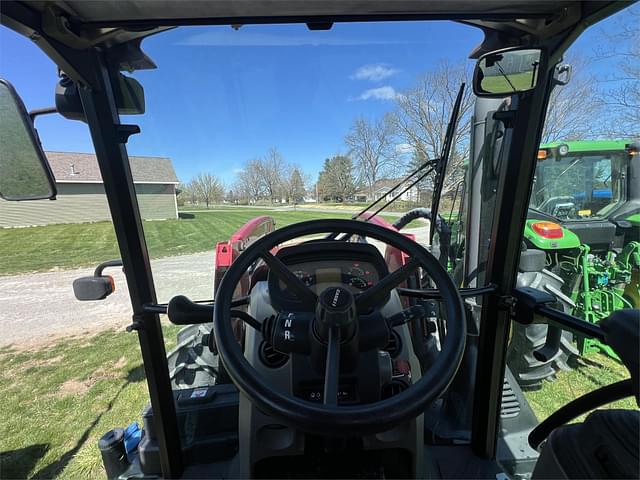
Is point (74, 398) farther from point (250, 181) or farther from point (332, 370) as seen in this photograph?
point (332, 370)

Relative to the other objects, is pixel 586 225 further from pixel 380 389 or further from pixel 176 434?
pixel 176 434

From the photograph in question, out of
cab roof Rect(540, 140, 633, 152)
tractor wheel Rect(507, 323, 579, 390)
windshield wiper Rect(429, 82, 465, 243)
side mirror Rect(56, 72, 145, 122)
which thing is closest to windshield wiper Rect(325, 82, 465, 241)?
windshield wiper Rect(429, 82, 465, 243)

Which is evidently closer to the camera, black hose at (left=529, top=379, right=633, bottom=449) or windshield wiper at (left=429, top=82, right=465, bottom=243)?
black hose at (left=529, top=379, right=633, bottom=449)

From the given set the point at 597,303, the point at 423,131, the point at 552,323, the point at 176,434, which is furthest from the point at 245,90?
the point at 597,303

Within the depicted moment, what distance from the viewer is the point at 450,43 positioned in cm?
130

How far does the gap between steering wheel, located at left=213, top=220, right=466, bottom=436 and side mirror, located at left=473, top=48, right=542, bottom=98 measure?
0.63 metres

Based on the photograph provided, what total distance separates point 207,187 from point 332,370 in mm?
887

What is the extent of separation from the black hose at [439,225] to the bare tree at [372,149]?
0.31 metres

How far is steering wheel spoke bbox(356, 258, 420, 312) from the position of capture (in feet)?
3.72

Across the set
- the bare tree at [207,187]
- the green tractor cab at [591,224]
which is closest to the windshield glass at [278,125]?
the bare tree at [207,187]

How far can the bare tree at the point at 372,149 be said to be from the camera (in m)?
1.39

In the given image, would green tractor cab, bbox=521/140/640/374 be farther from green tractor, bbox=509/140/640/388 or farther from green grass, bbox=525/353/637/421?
green grass, bbox=525/353/637/421

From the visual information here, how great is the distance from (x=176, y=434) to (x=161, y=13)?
1723 millimetres

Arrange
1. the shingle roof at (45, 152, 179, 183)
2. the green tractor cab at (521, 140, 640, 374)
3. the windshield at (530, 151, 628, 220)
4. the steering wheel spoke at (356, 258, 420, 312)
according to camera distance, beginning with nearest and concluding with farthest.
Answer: the steering wheel spoke at (356, 258, 420, 312)
the shingle roof at (45, 152, 179, 183)
the green tractor cab at (521, 140, 640, 374)
the windshield at (530, 151, 628, 220)
